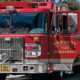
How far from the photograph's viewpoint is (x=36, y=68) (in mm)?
12625

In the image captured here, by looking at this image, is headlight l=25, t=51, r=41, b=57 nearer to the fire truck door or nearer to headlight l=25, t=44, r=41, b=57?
headlight l=25, t=44, r=41, b=57

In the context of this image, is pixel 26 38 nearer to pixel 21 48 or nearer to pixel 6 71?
pixel 21 48

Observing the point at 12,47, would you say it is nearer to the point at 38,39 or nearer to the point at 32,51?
the point at 32,51

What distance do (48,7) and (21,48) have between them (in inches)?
57.8

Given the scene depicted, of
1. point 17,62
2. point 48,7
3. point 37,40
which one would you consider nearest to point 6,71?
point 17,62

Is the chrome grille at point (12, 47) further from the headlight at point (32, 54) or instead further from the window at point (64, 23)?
the window at point (64, 23)

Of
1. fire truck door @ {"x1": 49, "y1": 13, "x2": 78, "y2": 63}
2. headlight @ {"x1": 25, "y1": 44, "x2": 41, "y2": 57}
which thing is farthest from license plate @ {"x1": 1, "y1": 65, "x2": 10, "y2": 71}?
fire truck door @ {"x1": 49, "y1": 13, "x2": 78, "y2": 63}

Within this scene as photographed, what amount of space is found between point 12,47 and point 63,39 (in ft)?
5.01

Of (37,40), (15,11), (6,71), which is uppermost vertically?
(15,11)

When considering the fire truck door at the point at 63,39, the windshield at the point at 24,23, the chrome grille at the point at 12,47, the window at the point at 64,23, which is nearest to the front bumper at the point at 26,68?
the chrome grille at the point at 12,47

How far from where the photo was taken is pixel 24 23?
42.5ft

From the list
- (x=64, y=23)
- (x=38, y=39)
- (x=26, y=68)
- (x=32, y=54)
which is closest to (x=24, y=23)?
(x=38, y=39)

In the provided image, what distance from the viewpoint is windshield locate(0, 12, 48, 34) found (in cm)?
1284

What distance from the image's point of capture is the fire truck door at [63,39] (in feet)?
42.2
